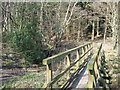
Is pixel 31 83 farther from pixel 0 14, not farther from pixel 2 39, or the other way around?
pixel 0 14

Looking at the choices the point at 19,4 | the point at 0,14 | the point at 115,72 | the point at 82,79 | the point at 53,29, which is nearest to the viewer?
the point at 82,79

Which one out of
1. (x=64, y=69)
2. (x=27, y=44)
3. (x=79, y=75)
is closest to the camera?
(x=64, y=69)

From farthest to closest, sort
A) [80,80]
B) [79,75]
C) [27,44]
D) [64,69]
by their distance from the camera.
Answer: [27,44] → [79,75] → [80,80] → [64,69]

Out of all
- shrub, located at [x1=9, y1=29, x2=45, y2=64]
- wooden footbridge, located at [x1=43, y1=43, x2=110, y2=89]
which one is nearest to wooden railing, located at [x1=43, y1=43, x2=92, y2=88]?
wooden footbridge, located at [x1=43, y1=43, x2=110, y2=89]

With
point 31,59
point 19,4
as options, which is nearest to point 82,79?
point 31,59

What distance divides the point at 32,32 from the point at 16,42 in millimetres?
Answer: 1410

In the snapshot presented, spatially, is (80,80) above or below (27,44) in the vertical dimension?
below

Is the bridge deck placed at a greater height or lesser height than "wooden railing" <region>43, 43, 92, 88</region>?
lesser

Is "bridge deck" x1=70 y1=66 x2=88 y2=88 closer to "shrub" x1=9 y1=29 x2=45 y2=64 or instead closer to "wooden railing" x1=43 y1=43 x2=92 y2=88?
"wooden railing" x1=43 y1=43 x2=92 y2=88

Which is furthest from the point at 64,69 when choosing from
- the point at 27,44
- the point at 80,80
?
the point at 27,44

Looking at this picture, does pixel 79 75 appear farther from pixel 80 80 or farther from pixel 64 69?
pixel 64 69

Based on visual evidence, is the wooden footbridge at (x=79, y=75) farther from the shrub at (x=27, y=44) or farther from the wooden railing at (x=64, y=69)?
the shrub at (x=27, y=44)

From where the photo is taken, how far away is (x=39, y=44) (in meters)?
13.7

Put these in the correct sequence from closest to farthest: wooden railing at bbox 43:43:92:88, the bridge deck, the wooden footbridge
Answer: the wooden footbridge → wooden railing at bbox 43:43:92:88 → the bridge deck
